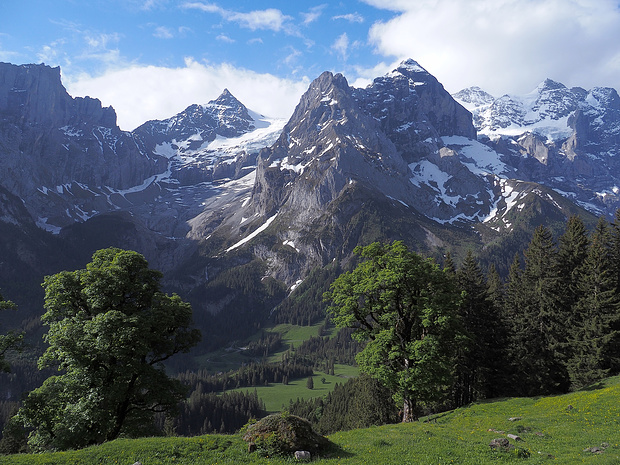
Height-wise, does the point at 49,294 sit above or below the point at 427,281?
above

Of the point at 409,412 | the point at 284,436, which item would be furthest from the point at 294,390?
the point at 284,436

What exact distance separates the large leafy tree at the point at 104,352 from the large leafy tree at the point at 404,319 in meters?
15.0

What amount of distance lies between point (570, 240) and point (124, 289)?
174ft

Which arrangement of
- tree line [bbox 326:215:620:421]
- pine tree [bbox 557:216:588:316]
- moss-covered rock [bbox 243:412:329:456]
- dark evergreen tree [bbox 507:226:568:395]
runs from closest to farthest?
1. moss-covered rock [bbox 243:412:329:456]
2. tree line [bbox 326:215:620:421]
3. dark evergreen tree [bbox 507:226:568:395]
4. pine tree [bbox 557:216:588:316]

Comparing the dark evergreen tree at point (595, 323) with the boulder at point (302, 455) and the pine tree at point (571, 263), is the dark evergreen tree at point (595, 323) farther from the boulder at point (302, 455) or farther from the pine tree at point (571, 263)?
the boulder at point (302, 455)

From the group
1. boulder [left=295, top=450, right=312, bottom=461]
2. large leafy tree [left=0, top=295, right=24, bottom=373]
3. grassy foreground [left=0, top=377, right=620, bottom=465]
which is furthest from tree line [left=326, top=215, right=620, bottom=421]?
large leafy tree [left=0, top=295, right=24, bottom=373]

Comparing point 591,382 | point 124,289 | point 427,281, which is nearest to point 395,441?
point 427,281

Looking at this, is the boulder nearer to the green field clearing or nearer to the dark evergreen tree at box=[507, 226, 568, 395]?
the dark evergreen tree at box=[507, 226, 568, 395]

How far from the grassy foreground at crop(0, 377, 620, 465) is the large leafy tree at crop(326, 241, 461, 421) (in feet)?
16.6

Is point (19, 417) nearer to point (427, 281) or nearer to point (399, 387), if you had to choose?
point (399, 387)

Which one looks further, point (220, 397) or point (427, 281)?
point (220, 397)

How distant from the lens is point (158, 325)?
83.1ft

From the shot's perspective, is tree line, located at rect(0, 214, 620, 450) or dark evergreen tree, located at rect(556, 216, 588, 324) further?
dark evergreen tree, located at rect(556, 216, 588, 324)

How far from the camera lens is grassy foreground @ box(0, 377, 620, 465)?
51.9 feet
